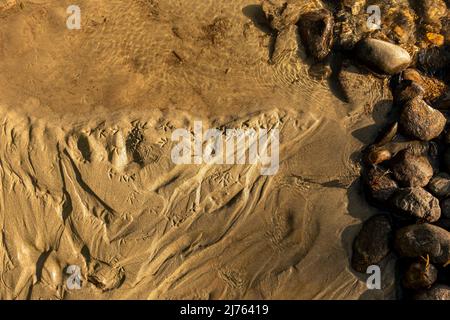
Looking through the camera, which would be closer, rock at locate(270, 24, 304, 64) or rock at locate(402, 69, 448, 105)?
rock at locate(402, 69, 448, 105)

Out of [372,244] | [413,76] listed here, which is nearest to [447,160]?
[413,76]

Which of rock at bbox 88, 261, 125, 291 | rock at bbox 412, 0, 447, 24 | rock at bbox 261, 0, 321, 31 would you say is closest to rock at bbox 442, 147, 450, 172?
rock at bbox 412, 0, 447, 24

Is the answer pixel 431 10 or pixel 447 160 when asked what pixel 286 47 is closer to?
pixel 431 10

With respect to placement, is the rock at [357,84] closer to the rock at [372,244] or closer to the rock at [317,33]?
the rock at [317,33]

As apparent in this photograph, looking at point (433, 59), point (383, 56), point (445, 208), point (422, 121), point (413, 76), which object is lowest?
point (445, 208)

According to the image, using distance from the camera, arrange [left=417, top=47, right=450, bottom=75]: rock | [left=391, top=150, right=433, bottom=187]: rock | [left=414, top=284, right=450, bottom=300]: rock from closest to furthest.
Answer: [left=414, top=284, right=450, bottom=300]: rock < [left=391, top=150, right=433, bottom=187]: rock < [left=417, top=47, right=450, bottom=75]: rock

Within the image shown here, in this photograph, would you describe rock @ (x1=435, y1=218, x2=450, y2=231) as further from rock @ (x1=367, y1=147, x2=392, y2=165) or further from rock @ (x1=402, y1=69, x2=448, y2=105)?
rock @ (x1=402, y1=69, x2=448, y2=105)

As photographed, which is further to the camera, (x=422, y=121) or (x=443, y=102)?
(x=443, y=102)
